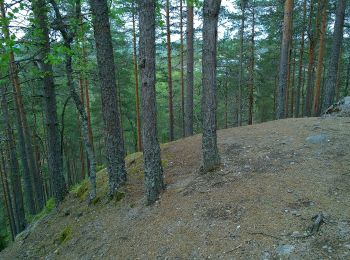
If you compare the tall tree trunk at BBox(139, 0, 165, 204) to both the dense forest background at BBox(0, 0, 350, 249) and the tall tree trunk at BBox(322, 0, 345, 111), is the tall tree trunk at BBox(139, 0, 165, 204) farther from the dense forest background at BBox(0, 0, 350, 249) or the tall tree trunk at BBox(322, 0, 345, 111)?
A: the tall tree trunk at BBox(322, 0, 345, 111)

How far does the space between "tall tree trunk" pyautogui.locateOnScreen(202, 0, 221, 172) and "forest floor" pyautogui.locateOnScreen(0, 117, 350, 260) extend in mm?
524

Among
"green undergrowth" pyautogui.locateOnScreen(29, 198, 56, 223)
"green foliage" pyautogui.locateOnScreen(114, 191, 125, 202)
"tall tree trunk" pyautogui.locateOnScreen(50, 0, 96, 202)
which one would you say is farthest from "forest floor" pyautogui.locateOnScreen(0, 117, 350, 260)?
"green undergrowth" pyautogui.locateOnScreen(29, 198, 56, 223)

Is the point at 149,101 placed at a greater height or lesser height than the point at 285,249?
greater

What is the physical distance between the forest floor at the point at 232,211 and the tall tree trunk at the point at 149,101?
17.5 inches

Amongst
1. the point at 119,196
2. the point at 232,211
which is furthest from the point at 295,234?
the point at 119,196

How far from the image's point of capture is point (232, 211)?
5043mm

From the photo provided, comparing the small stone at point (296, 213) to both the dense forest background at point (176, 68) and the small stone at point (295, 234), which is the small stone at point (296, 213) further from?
the dense forest background at point (176, 68)

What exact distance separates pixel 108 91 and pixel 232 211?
4307mm

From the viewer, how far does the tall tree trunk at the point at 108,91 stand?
6855 millimetres

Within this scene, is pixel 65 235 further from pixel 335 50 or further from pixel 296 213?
pixel 335 50

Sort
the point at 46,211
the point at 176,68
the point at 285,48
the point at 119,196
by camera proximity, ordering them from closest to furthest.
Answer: the point at 119,196 → the point at 46,211 → the point at 285,48 → the point at 176,68

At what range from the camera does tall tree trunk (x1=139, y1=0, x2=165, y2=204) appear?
18.9 feet

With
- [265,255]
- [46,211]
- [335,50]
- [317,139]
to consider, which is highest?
[335,50]

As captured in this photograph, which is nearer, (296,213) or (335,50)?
(296,213)
